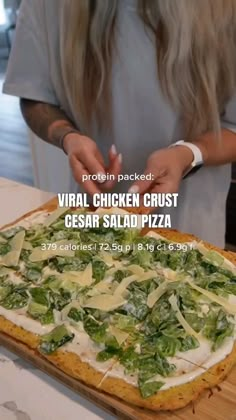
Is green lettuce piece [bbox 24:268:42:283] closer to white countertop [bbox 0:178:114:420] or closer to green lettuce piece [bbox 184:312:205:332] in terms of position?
white countertop [bbox 0:178:114:420]

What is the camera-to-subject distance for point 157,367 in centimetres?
59

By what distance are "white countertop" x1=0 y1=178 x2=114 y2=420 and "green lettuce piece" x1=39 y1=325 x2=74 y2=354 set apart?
0.04 meters

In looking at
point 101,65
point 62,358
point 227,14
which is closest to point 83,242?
point 62,358

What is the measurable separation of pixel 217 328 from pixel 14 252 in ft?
1.09

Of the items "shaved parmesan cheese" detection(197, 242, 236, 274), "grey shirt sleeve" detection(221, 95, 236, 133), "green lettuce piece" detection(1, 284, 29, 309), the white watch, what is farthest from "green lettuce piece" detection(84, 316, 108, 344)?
"grey shirt sleeve" detection(221, 95, 236, 133)

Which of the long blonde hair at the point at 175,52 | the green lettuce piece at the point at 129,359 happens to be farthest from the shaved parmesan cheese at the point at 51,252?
the long blonde hair at the point at 175,52

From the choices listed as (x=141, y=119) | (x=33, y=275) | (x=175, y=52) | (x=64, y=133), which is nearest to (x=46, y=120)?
(x=64, y=133)

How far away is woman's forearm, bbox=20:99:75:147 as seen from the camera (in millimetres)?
996

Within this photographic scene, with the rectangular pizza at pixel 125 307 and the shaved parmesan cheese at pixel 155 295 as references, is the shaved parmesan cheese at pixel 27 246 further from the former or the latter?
the shaved parmesan cheese at pixel 155 295

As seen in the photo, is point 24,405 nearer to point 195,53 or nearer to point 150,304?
point 150,304

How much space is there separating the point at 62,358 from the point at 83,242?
0.77 feet

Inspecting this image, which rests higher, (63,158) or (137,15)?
(137,15)

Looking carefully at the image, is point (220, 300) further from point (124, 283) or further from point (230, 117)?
point (230, 117)

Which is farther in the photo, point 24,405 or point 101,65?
point 101,65
